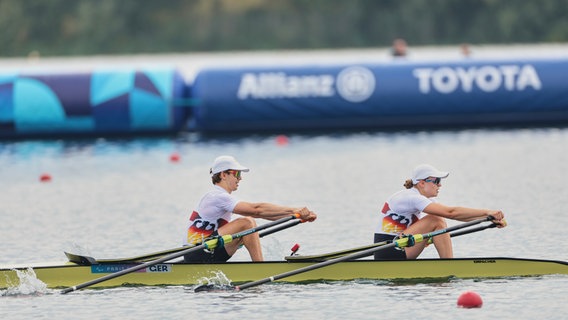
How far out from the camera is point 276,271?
56.4ft

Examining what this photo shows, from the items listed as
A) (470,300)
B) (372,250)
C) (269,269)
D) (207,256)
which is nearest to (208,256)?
(207,256)

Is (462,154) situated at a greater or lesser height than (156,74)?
lesser

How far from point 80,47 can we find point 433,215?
209 feet

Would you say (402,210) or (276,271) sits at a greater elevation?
(402,210)

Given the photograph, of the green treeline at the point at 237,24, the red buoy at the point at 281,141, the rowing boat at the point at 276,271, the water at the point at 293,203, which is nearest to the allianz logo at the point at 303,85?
the water at the point at 293,203

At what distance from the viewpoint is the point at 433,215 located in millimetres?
17266

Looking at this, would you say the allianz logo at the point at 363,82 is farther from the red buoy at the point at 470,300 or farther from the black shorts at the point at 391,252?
the red buoy at the point at 470,300

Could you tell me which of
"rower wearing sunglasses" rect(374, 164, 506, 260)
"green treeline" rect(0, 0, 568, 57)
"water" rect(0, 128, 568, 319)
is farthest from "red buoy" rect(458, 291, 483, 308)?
"green treeline" rect(0, 0, 568, 57)

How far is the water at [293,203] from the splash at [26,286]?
27mm

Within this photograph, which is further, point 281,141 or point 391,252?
point 281,141

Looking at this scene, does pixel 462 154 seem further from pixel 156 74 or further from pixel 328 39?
pixel 328 39

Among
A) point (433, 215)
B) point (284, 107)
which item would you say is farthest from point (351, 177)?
point (433, 215)

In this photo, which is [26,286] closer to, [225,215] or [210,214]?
[210,214]

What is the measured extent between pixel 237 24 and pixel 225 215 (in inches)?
2433
